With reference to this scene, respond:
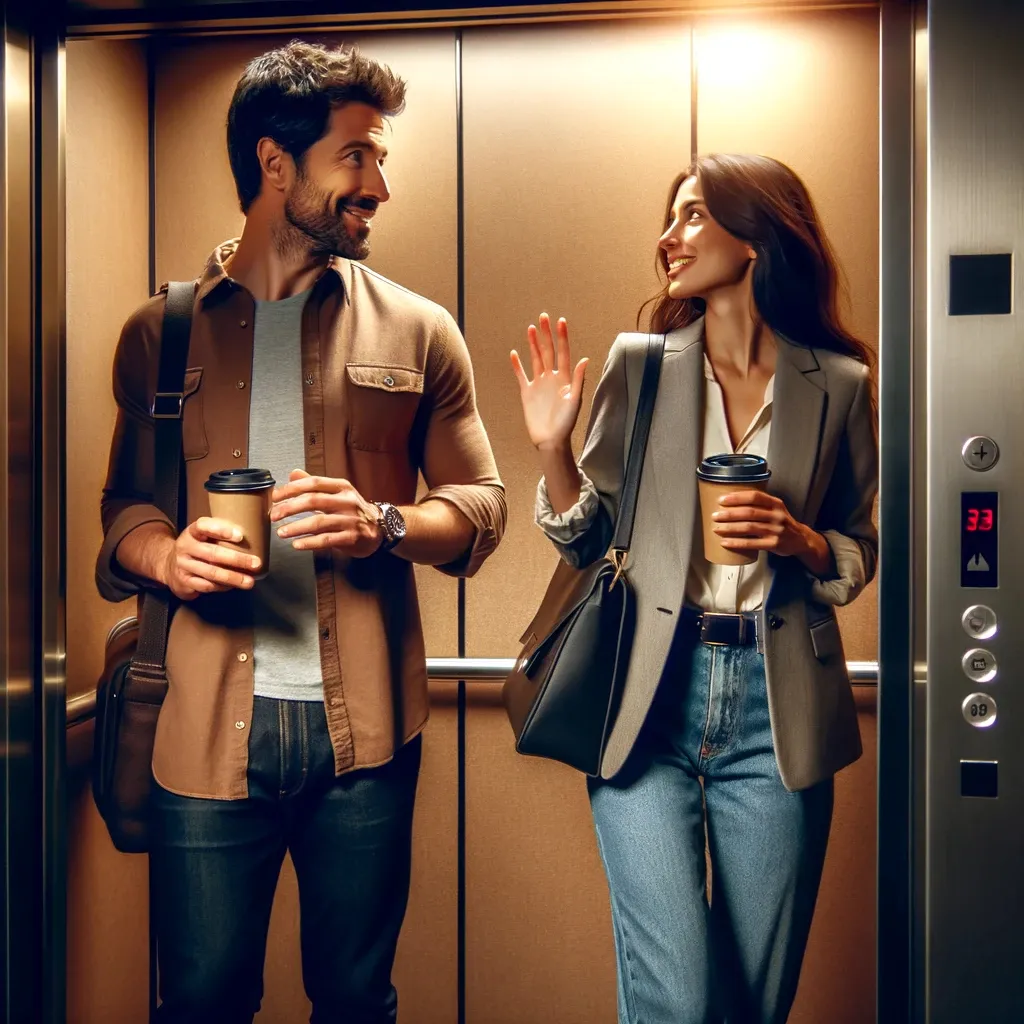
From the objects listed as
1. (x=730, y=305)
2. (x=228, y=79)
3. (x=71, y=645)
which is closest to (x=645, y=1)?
(x=730, y=305)

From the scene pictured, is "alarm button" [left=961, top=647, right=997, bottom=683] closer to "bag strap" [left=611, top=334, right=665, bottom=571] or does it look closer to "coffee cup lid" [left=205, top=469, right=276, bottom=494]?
"bag strap" [left=611, top=334, right=665, bottom=571]

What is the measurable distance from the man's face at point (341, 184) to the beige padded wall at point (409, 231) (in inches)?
7.1

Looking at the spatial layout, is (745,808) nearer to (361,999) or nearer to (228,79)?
(361,999)

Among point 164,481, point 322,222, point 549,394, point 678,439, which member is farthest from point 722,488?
point 164,481

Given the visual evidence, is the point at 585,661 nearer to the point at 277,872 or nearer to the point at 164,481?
the point at 277,872

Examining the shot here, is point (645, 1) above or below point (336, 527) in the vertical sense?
above

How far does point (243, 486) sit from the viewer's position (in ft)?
5.53

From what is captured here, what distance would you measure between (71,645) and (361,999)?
0.86 meters

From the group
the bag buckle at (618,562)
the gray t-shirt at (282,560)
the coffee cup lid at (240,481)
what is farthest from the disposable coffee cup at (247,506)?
the bag buckle at (618,562)

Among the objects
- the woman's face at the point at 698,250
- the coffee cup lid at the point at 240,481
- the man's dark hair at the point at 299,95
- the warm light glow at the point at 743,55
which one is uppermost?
the warm light glow at the point at 743,55

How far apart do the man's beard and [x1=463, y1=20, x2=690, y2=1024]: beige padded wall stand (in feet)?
0.91

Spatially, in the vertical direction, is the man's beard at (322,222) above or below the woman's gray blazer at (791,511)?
above

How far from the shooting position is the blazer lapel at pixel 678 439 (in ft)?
5.80

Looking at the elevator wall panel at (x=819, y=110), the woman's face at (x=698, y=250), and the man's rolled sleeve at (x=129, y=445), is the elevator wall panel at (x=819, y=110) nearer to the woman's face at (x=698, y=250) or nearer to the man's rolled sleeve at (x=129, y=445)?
the woman's face at (x=698, y=250)
